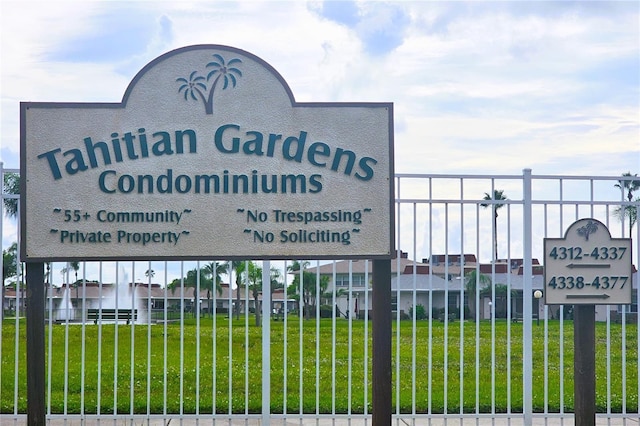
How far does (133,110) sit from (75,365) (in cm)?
1023

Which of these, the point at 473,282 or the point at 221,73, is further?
the point at 473,282

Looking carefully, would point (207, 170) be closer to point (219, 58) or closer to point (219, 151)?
point (219, 151)

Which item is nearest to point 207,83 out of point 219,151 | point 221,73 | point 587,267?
point 221,73

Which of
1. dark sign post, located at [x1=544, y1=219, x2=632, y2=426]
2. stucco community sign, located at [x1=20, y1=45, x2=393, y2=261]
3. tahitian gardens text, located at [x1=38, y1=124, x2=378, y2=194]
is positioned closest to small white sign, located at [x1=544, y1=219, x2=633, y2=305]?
dark sign post, located at [x1=544, y1=219, x2=632, y2=426]

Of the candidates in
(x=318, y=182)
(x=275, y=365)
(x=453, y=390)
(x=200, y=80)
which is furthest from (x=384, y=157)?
(x=275, y=365)

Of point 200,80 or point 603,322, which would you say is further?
point 603,322

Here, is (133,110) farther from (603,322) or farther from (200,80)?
(603,322)

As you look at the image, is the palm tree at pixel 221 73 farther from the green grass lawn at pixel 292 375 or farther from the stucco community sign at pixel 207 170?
the green grass lawn at pixel 292 375

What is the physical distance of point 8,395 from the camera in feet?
35.3

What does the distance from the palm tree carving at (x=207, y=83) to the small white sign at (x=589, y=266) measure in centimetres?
302

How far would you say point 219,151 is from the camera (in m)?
5.92

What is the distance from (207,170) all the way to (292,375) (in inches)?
335

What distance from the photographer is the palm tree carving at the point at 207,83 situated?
19.4 feet

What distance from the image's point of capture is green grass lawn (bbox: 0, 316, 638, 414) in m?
7.85
